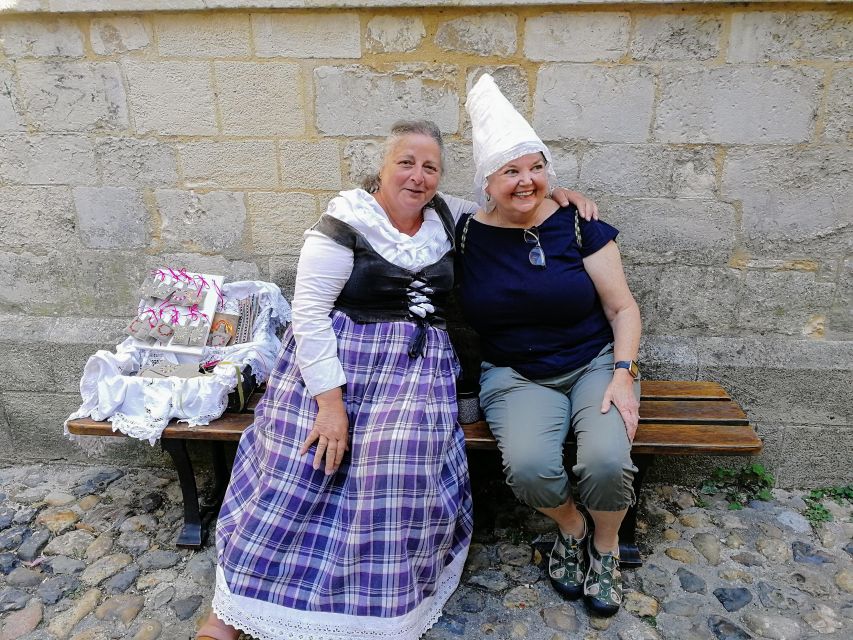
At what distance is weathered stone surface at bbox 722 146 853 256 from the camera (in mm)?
2578

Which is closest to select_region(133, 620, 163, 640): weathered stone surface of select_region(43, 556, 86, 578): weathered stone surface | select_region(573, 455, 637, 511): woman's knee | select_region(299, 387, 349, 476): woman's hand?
select_region(43, 556, 86, 578): weathered stone surface

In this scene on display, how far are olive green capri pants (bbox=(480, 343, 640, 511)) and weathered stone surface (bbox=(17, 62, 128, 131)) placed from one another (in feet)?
6.62

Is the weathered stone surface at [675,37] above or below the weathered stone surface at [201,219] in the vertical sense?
above

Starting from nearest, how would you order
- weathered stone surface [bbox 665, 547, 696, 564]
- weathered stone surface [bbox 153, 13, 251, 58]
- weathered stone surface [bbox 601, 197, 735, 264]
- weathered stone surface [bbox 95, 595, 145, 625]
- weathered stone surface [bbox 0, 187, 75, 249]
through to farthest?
weathered stone surface [bbox 95, 595, 145, 625]
weathered stone surface [bbox 665, 547, 696, 564]
weathered stone surface [bbox 153, 13, 251, 58]
weathered stone surface [bbox 601, 197, 735, 264]
weathered stone surface [bbox 0, 187, 75, 249]

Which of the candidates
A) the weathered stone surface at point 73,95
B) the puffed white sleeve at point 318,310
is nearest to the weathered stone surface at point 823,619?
the puffed white sleeve at point 318,310

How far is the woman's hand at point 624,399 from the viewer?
7.21 ft

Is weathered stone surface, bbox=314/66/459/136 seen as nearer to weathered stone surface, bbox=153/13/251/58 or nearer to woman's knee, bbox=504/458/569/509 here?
weathered stone surface, bbox=153/13/251/58

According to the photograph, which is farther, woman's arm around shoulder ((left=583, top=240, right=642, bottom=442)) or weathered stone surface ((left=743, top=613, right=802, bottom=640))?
woman's arm around shoulder ((left=583, top=240, right=642, bottom=442))

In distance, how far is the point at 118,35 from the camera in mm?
2646

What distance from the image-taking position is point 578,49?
99.0 inches

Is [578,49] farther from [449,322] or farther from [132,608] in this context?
[132,608]

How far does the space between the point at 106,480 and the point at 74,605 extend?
2.77ft

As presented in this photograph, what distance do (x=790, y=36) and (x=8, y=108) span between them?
3.25 meters

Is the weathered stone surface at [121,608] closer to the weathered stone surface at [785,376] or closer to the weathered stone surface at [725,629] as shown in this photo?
the weathered stone surface at [725,629]
